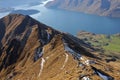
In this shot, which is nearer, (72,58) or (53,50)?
(72,58)

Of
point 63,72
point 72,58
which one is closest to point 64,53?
point 72,58

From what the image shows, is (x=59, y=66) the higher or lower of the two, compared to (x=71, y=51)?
lower

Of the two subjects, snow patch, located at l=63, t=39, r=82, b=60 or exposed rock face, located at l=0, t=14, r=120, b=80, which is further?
snow patch, located at l=63, t=39, r=82, b=60

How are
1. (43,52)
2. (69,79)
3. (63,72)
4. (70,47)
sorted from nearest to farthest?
(69,79), (63,72), (70,47), (43,52)

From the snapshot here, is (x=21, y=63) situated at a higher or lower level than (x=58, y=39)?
lower

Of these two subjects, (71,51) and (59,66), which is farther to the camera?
(71,51)

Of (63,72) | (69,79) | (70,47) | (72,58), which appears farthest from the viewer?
(70,47)

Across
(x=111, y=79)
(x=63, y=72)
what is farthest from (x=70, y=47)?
(x=111, y=79)

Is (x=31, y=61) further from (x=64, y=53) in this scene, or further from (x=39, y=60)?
(x=64, y=53)

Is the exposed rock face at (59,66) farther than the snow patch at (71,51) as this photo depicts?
No
